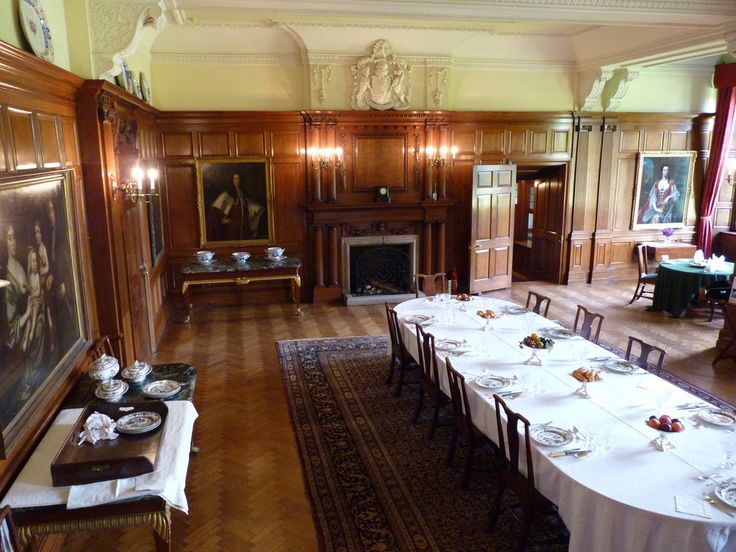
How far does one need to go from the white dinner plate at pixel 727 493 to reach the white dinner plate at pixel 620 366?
1.54m

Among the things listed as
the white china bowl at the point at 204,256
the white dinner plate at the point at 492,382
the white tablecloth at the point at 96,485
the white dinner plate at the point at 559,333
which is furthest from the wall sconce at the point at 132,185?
the white dinner plate at the point at 559,333

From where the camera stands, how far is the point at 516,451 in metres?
3.59

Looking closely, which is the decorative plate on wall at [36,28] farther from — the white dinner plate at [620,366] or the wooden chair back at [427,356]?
the white dinner plate at [620,366]

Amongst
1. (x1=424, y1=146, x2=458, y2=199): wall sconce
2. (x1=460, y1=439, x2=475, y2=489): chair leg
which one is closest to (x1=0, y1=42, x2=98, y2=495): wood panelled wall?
(x1=460, y1=439, x2=475, y2=489): chair leg

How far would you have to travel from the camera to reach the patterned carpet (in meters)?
3.90

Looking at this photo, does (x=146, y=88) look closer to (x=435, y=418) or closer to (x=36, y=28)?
(x=36, y=28)

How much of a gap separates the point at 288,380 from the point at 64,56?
12.9 feet

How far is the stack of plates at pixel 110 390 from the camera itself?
170 inches

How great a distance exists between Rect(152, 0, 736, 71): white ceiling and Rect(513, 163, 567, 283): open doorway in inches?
86.5

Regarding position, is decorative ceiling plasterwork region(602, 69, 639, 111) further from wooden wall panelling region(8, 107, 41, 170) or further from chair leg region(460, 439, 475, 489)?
wooden wall panelling region(8, 107, 41, 170)

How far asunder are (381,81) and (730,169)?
7158 millimetres

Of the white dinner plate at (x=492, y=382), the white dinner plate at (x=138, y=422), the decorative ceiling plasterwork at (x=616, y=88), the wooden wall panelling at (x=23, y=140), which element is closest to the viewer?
the wooden wall panelling at (x=23, y=140)

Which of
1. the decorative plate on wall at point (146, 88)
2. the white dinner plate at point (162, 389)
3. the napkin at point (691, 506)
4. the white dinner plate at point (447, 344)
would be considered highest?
the decorative plate on wall at point (146, 88)

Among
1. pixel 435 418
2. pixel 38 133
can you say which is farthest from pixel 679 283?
pixel 38 133
